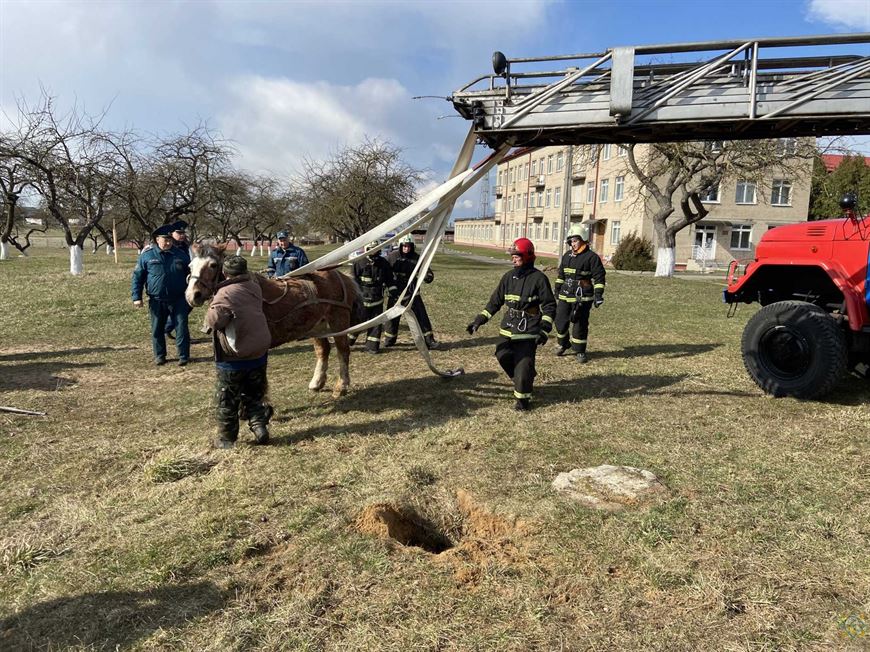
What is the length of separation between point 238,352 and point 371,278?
14.2 feet

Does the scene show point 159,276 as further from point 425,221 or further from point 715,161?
point 715,161

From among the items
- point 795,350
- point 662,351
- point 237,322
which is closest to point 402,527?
point 237,322

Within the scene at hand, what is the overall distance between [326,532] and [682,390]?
4947mm

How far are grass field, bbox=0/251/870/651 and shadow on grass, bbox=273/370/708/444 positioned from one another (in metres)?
0.04

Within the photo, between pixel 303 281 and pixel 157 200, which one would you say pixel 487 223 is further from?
pixel 303 281

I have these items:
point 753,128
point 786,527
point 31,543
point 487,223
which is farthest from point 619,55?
point 487,223

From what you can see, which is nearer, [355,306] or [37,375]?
[355,306]

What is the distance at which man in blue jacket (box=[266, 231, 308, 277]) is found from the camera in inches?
340

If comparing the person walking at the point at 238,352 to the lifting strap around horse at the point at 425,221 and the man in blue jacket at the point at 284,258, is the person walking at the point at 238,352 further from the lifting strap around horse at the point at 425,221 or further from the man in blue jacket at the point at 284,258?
the man in blue jacket at the point at 284,258

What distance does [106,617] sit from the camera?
8.68 ft

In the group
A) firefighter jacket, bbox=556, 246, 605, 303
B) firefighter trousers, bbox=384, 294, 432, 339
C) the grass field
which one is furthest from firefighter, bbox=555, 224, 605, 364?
firefighter trousers, bbox=384, 294, 432, 339

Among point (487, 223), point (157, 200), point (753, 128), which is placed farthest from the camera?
point (487, 223)

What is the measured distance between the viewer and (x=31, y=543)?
3250 mm

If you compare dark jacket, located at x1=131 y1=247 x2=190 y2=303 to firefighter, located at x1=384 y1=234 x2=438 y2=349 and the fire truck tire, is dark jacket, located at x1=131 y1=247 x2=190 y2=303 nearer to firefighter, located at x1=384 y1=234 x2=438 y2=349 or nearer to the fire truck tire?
firefighter, located at x1=384 y1=234 x2=438 y2=349
